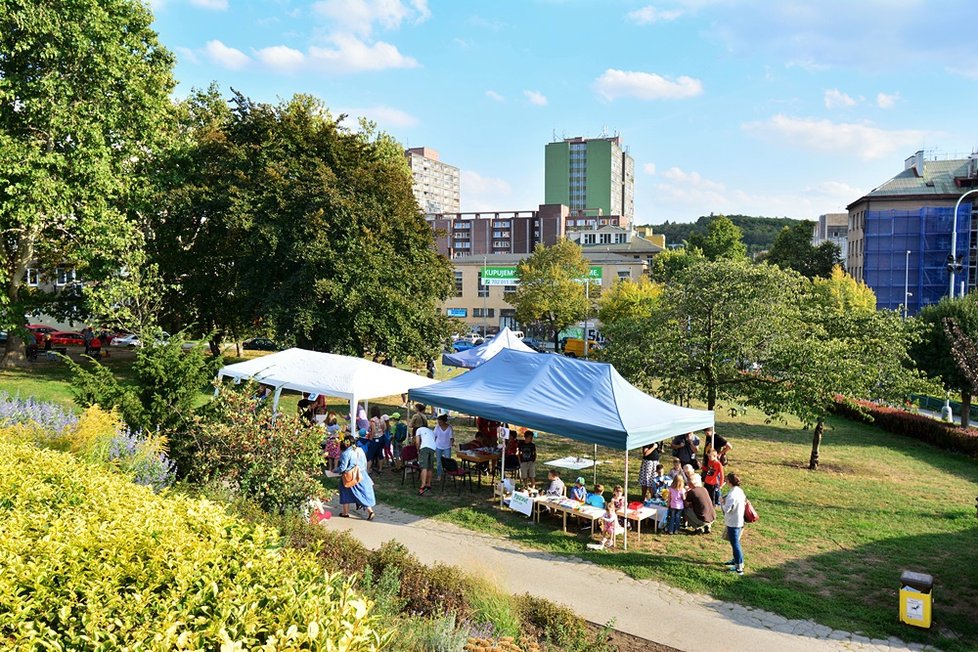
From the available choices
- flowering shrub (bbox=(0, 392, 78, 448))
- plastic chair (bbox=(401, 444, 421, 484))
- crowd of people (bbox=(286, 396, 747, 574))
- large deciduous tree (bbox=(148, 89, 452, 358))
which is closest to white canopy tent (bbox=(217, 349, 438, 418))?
crowd of people (bbox=(286, 396, 747, 574))

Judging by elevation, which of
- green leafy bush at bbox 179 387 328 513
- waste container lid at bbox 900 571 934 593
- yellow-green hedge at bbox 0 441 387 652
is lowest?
waste container lid at bbox 900 571 934 593

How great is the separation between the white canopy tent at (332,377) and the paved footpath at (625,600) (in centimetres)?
457

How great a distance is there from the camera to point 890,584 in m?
10.3

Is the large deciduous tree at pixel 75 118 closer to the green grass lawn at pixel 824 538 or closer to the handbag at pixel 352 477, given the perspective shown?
the green grass lawn at pixel 824 538

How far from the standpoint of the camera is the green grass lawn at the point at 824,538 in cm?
956

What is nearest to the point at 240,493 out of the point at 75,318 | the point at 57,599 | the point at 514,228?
the point at 57,599

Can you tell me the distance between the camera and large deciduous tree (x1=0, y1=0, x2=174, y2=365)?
23.2m

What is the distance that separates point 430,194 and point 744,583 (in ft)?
570

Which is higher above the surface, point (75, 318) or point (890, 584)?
point (75, 318)

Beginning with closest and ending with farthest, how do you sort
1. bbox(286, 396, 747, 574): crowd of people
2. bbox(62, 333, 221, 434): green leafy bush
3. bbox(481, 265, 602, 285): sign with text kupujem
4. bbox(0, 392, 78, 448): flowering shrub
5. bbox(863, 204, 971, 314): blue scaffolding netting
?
bbox(0, 392, 78, 448): flowering shrub
bbox(286, 396, 747, 574): crowd of people
bbox(62, 333, 221, 434): green leafy bush
bbox(481, 265, 602, 285): sign with text kupujem
bbox(863, 204, 971, 314): blue scaffolding netting

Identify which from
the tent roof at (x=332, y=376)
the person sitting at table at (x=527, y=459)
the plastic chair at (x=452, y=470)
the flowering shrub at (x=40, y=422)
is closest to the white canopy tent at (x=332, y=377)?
the tent roof at (x=332, y=376)

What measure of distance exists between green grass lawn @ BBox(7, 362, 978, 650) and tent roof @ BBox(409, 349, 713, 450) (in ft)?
5.95

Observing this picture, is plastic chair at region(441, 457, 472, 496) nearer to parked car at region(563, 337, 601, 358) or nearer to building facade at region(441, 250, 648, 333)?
parked car at region(563, 337, 601, 358)

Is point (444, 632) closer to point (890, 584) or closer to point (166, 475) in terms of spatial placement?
point (166, 475)
